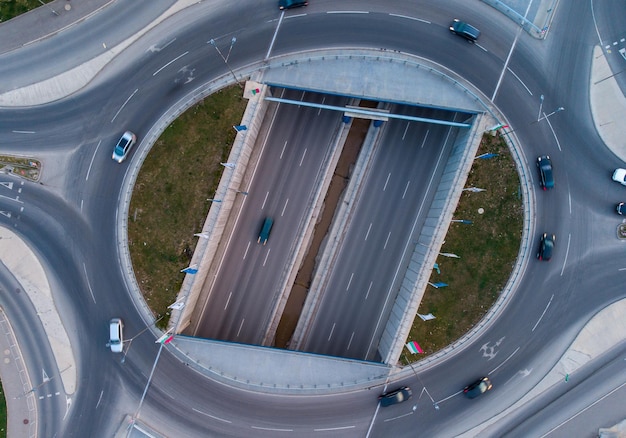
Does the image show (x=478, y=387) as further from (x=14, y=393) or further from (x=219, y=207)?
(x=14, y=393)

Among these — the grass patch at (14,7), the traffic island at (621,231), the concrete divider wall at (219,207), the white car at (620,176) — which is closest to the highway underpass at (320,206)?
the concrete divider wall at (219,207)

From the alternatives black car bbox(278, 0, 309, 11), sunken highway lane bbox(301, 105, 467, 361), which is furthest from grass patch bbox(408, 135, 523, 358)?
black car bbox(278, 0, 309, 11)

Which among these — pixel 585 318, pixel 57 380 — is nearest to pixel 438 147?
pixel 585 318

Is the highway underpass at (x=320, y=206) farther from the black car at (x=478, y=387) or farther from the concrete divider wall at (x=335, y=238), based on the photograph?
the black car at (x=478, y=387)

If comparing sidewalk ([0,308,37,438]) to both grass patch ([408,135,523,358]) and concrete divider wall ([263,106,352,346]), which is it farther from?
grass patch ([408,135,523,358])

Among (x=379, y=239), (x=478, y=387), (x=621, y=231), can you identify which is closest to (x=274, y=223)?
(x=379, y=239)

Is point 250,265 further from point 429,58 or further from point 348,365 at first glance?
point 429,58
